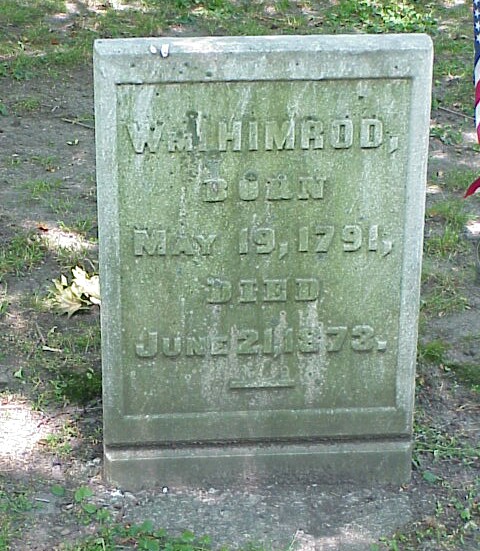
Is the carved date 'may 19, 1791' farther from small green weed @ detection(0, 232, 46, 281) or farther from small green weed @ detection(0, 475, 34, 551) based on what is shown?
small green weed @ detection(0, 232, 46, 281)

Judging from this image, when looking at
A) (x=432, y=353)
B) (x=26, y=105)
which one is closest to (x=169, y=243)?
(x=432, y=353)

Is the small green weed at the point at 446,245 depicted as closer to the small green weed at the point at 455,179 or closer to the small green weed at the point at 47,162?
the small green weed at the point at 455,179

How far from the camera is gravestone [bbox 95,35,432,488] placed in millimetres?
3023

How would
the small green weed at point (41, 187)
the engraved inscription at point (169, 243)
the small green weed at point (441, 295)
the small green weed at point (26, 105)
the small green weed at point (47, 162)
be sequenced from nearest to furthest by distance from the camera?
the engraved inscription at point (169, 243), the small green weed at point (441, 295), the small green weed at point (41, 187), the small green weed at point (47, 162), the small green weed at point (26, 105)

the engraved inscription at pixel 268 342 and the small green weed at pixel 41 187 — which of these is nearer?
the engraved inscription at pixel 268 342

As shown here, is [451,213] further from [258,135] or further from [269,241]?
[258,135]

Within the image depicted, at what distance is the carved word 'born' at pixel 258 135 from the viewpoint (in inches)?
120

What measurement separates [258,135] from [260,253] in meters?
0.36

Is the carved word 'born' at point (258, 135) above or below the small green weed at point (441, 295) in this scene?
above

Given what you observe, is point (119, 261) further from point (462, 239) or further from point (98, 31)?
point (98, 31)

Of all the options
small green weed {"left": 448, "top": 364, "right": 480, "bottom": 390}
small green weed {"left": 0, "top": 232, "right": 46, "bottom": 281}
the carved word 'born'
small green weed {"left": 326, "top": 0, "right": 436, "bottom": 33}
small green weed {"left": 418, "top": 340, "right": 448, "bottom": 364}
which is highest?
the carved word 'born'

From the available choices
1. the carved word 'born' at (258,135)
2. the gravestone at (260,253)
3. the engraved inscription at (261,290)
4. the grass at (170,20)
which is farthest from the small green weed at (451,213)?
the grass at (170,20)

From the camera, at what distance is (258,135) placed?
308 cm

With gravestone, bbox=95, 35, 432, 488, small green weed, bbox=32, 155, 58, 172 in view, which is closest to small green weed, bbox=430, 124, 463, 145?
small green weed, bbox=32, 155, 58, 172
